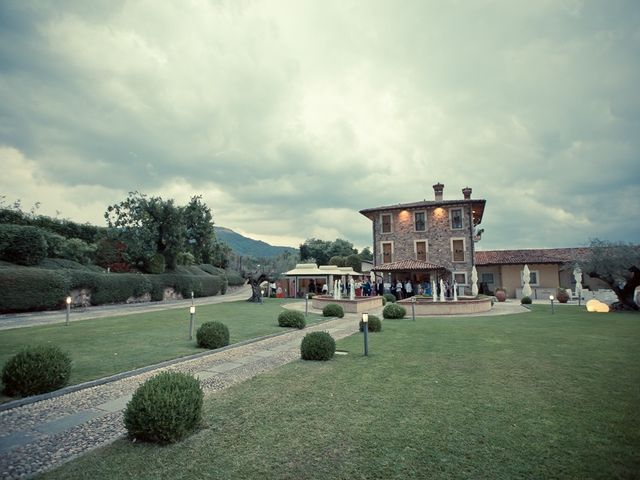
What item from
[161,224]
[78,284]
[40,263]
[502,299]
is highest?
[161,224]

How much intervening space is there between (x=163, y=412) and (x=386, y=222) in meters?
33.0

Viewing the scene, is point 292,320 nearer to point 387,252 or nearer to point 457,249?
point 387,252

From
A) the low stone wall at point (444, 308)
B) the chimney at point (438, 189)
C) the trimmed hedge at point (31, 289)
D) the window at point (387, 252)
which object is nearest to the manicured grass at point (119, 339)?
the trimmed hedge at point (31, 289)

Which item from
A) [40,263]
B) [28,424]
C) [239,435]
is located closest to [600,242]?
[239,435]

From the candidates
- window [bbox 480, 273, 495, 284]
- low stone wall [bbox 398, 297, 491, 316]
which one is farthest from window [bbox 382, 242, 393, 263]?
low stone wall [bbox 398, 297, 491, 316]

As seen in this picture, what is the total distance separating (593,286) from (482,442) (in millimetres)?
38142

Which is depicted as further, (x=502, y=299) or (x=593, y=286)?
(x=593, y=286)

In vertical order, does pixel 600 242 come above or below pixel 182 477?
above

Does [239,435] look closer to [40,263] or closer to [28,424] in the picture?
[28,424]

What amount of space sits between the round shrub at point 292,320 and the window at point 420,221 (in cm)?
2326

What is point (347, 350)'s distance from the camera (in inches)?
384

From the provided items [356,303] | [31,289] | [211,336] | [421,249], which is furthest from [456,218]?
[31,289]

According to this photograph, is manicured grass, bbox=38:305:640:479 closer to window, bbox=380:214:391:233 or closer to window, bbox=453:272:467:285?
window, bbox=453:272:467:285

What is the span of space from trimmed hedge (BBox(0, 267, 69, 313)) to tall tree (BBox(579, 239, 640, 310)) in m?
32.1
